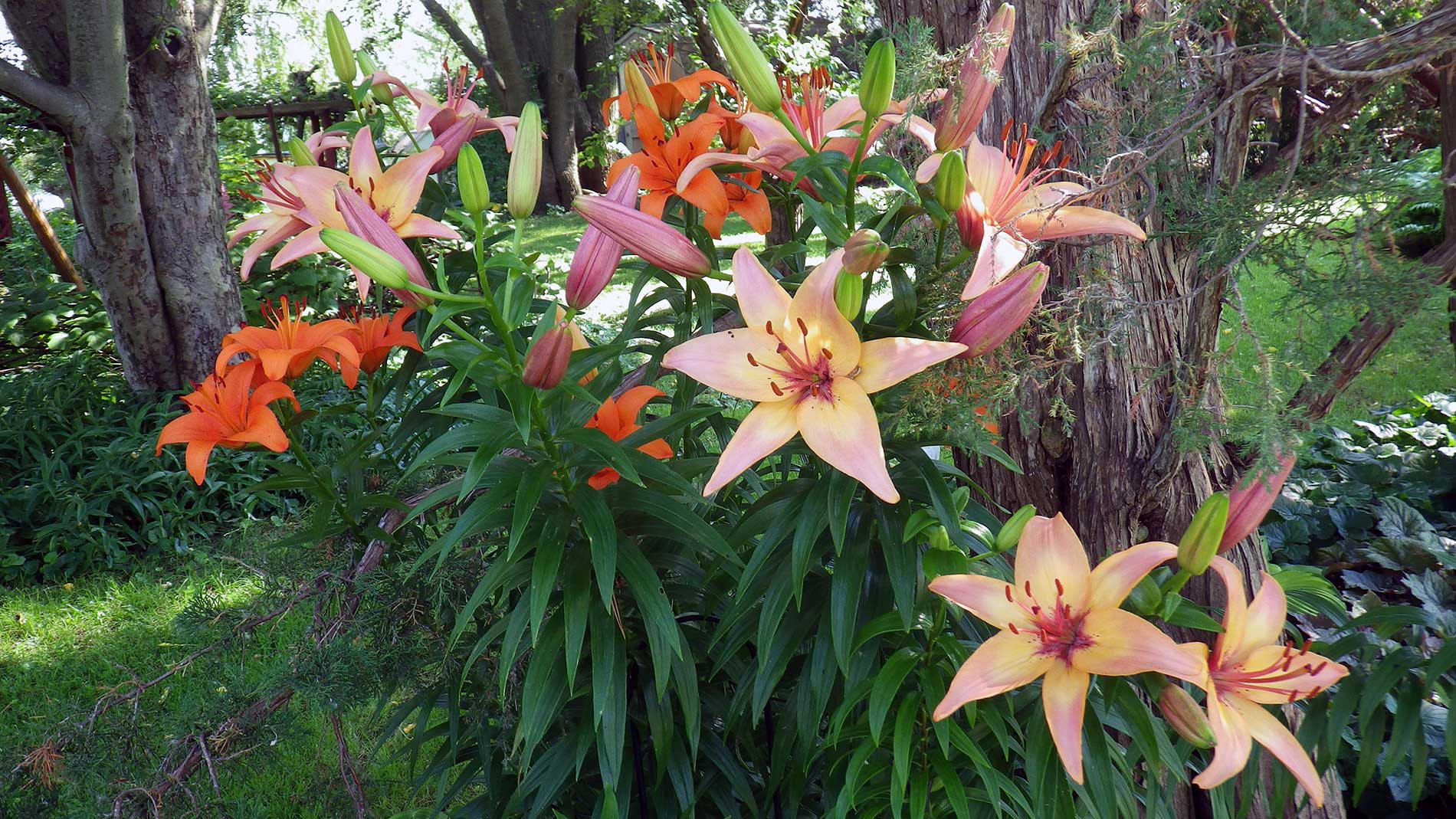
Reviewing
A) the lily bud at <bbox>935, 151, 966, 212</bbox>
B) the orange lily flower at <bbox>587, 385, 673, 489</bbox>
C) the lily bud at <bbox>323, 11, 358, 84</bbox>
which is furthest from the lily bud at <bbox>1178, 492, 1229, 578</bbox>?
the lily bud at <bbox>323, 11, 358, 84</bbox>

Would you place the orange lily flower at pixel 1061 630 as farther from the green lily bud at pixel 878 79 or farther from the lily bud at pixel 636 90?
the lily bud at pixel 636 90

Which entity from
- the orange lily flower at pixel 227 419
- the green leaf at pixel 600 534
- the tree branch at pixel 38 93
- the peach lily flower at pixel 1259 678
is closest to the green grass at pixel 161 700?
the orange lily flower at pixel 227 419

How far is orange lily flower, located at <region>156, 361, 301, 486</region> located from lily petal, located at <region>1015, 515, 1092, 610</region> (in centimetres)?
85

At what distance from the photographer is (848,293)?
88 centimetres

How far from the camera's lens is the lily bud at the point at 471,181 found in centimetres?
97

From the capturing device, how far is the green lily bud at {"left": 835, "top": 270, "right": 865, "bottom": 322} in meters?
0.87

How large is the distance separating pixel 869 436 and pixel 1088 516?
82cm

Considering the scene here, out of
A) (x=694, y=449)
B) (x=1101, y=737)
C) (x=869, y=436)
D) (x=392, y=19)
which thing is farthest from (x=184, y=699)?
(x=392, y=19)

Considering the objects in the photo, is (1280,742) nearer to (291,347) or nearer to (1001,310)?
(1001,310)

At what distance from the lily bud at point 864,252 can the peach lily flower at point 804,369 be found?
0.04 m

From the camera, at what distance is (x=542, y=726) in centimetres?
112

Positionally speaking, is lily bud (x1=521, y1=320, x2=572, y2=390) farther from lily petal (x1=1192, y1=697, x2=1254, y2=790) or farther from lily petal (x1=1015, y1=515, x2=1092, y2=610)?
lily petal (x1=1192, y1=697, x2=1254, y2=790)

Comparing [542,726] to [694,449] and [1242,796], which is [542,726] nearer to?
[694,449]

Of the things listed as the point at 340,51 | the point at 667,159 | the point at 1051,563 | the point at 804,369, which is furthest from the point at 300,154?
the point at 1051,563
